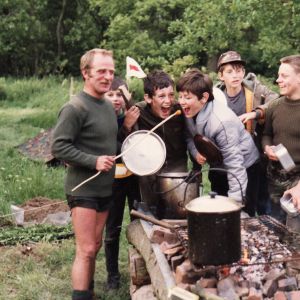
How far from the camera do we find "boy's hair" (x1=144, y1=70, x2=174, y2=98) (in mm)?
4480

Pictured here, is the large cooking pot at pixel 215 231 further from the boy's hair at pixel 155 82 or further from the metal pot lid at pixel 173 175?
the boy's hair at pixel 155 82

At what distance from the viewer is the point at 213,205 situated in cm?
322

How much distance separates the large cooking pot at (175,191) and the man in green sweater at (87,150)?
53 cm

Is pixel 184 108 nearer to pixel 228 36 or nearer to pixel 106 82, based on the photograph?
pixel 106 82

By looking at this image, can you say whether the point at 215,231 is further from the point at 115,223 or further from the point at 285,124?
the point at 115,223

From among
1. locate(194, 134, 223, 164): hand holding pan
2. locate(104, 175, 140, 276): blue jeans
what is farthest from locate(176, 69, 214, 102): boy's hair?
locate(104, 175, 140, 276): blue jeans

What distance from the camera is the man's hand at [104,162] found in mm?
3859

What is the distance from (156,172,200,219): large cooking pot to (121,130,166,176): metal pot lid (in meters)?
0.19

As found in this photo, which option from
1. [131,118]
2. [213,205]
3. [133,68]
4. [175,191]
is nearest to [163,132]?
[131,118]

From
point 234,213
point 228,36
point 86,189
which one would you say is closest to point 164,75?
point 86,189

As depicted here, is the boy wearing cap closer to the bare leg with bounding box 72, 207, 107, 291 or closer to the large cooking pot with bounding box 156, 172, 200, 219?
the large cooking pot with bounding box 156, 172, 200, 219

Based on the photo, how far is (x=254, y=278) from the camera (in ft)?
11.2

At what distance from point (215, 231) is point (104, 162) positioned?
3.31ft

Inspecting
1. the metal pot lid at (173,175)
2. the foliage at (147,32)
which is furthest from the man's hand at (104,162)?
the foliage at (147,32)
